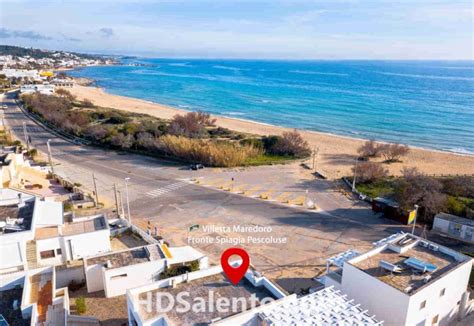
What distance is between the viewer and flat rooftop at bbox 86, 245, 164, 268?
18906 millimetres

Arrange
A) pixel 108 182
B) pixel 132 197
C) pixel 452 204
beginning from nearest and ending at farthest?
pixel 452 204 → pixel 132 197 → pixel 108 182

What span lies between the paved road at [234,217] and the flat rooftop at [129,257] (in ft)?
16.1

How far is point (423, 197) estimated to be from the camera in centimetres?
2884

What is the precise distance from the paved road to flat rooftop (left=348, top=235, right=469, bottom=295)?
554cm

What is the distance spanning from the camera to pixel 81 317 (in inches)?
632

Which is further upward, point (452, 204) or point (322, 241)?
point (452, 204)

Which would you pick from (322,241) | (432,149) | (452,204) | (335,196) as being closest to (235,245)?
(322,241)

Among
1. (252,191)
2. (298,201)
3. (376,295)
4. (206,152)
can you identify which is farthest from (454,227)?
(206,152)

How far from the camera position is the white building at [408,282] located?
14453mm

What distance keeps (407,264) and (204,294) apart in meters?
9.45

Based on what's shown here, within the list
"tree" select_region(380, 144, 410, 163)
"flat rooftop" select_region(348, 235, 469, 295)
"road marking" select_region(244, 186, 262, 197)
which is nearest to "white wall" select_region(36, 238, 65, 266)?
"flat rooftop" select_region(348, 235, 469, 295)

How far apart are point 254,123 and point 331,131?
55.5 feet

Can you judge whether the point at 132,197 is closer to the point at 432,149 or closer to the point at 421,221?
the point at 421,221

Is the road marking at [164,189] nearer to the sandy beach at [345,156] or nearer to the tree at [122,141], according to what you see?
the tree at [122,141]
